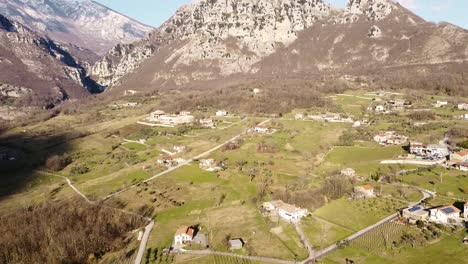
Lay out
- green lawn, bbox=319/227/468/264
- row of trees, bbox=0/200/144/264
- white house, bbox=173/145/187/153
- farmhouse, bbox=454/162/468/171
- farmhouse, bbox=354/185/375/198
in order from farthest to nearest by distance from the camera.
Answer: white house, bbox=173/145/187/153 → farmhouse, bbox=454/162/468/171 → farmhouse, bbox=354/185/375/198 → row of trees, bbox=0/200/144/264 → green lawn, bbox=319/227/468/264

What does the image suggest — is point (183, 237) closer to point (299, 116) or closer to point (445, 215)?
point (445, 215)

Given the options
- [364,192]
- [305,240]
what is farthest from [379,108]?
[305,240]

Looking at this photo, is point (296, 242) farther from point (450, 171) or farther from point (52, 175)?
point (52, 175)

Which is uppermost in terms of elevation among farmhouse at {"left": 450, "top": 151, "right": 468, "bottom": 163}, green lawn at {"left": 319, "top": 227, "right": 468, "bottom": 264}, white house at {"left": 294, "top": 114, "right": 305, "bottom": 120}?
white house at {"left": 294, "top": 114, "right": 305, "bottom": 120}

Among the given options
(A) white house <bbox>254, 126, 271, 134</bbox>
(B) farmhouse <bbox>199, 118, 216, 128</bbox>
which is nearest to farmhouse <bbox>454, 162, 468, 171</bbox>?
(A) white house <bbox>254, 126, 271, 134</bbox>

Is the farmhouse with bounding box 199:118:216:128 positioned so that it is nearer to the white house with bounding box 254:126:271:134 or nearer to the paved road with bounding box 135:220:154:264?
the white house with bounding box 254:126:271:134

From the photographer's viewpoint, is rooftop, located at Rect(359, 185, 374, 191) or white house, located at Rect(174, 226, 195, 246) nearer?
white house, located at Rect(174, 226, 195, 246)

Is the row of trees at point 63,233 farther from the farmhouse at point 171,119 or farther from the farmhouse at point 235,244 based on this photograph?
the farmhouse at point 171,119
